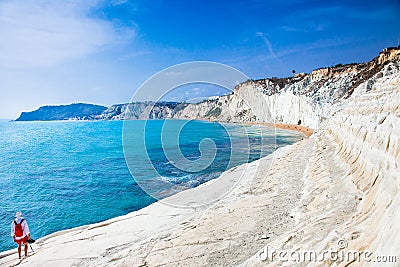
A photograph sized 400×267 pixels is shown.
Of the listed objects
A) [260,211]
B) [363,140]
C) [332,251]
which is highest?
[363,140]

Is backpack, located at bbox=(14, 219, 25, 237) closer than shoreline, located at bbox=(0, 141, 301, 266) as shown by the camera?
No

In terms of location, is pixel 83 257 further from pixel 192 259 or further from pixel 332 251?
pixel 332 251

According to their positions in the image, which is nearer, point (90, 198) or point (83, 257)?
point (83, 257)

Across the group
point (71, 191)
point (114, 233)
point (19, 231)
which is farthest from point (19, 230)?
point (71, 191)

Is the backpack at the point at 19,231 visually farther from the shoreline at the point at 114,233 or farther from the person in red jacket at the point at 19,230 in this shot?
the shoreline at the point at 114,233

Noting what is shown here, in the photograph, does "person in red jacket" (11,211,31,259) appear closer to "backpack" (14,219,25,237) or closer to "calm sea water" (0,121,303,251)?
"backpack" (14,219,25,237)

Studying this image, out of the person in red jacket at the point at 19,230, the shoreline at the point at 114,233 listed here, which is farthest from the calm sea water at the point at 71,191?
the person in red jacket at the point at 19,230

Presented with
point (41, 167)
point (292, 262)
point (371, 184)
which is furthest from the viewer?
point (41, 167)

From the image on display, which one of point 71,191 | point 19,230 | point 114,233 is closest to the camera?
point 19,230

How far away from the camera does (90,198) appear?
1686cm

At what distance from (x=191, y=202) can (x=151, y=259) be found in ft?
22.2

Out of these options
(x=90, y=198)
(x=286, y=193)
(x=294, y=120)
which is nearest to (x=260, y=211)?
(x=286, y=193)

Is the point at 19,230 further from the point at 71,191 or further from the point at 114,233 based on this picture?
the point at 71,191

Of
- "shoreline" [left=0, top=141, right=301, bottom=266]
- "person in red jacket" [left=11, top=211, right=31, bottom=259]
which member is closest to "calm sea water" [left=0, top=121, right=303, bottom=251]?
"shoreline" [left=0, top=141, right=301, bottom=266]
